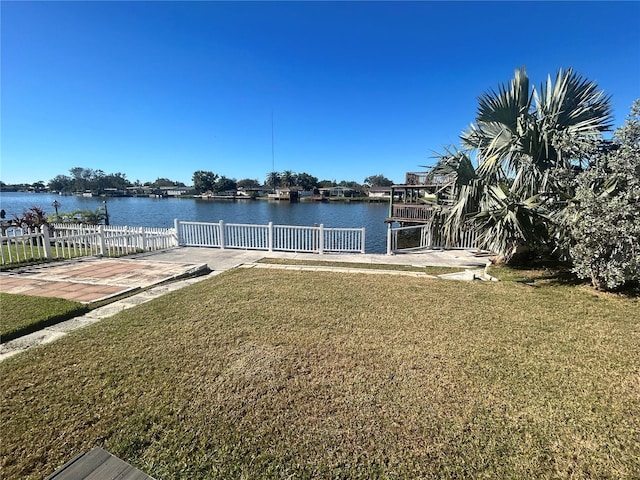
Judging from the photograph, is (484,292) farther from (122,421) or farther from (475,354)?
(122,421)

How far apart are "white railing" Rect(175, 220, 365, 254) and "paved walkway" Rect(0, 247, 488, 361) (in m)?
0.56

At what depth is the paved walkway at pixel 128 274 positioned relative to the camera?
4.26m

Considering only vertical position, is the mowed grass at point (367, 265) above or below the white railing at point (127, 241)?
below

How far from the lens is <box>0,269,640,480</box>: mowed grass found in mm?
1891

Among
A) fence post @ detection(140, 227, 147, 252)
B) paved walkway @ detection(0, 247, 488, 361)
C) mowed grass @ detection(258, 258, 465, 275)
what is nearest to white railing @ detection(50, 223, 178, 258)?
fence post @ detection(140, 227, 147, 252)

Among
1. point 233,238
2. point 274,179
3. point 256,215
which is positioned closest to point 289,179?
point 274,179

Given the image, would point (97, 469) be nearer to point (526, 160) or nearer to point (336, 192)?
point (526, 160)

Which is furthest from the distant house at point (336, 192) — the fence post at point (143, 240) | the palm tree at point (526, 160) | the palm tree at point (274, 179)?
the palm tree at point (526, 160)

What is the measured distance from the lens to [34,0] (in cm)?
561

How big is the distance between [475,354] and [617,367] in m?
1.27

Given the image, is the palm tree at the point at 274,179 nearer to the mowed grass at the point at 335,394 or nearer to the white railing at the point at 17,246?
the white railing at the point at 17,246

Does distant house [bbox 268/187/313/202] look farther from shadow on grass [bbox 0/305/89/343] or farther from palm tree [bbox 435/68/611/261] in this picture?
shadow on grass [bbox 0/305/89/343]

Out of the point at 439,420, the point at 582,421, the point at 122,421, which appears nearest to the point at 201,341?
the point at 122,421

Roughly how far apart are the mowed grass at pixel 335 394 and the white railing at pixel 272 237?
5833 mm
